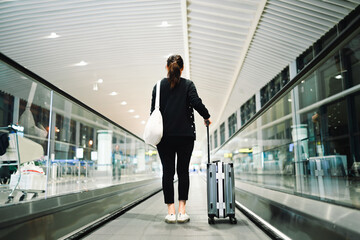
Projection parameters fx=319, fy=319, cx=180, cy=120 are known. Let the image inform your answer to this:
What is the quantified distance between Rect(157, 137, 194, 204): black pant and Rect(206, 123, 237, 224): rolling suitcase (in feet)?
0.73

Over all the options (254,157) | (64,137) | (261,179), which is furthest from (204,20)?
(64,137)

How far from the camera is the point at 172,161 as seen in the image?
2990 millimetres

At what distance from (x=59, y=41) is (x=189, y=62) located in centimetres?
545

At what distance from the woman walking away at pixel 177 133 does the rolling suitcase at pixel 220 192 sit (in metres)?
0.22

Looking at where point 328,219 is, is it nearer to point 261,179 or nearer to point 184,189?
point 184,189

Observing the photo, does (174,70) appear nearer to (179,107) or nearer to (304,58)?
(179,107)

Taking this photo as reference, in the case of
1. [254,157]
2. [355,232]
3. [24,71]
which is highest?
[24,71]

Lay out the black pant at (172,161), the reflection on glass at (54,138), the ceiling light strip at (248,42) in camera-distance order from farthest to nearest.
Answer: the ceiling light strip at (248,42)
the black pant at (172,161)
the reflection on glass at (54,138)

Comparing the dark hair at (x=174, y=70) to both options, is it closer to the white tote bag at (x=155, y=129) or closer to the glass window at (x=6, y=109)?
the white tote bag at (x=155, y=129)

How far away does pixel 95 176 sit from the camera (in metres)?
4.57

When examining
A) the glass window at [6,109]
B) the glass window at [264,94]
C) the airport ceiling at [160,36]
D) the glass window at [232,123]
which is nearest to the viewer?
the glass window at [6,109]

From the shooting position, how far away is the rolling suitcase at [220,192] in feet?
9.30

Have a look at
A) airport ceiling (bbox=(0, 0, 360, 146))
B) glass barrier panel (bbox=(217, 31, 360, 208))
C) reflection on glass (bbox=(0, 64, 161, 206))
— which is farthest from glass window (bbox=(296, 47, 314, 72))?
reflection on glass (bbox=(0, 64, 161, 206))

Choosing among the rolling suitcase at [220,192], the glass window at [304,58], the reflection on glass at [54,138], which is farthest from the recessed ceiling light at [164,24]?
the rolling suitcase at [220,192]
